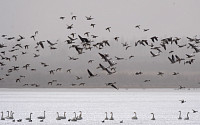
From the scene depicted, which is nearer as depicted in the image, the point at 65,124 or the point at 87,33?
the point at 87,33

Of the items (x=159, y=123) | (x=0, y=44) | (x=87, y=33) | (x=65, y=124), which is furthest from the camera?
(x=159, y=123)

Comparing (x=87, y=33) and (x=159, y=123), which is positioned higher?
(x=87, y=33)

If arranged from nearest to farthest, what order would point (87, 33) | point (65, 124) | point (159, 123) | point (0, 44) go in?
point (87, 33) → point (0, 44) → point (65, 124) → point (159, 123)

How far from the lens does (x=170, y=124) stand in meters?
70.6

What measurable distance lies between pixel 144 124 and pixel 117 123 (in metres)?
3.34

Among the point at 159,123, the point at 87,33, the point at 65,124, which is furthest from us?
the point at 159,123

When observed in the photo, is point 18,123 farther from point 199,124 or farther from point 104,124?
Result: point 199,124

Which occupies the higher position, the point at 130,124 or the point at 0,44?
the point at 0,44

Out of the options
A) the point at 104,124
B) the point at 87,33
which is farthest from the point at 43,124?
the point at 87,33

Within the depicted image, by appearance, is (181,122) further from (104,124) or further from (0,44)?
(0,44)

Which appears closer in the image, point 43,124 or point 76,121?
point 43,124

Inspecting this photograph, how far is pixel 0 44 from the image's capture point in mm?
51250

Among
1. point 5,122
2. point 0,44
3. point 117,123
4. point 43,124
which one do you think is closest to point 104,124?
point 117,123

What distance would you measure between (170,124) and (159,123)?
1.83m
